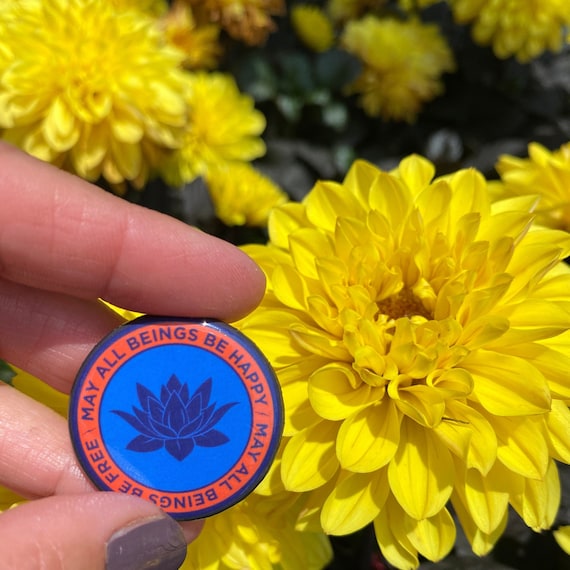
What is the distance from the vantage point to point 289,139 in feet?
7.91

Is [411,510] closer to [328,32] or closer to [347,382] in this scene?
[347,382]

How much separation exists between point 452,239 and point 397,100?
1219mm

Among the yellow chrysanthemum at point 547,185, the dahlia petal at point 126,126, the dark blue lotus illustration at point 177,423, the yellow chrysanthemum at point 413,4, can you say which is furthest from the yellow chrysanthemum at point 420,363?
the yellow chrysanthemum at point 413,4

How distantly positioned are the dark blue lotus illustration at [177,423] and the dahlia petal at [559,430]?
0.49 m

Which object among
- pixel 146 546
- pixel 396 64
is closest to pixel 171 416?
pixel 146 546

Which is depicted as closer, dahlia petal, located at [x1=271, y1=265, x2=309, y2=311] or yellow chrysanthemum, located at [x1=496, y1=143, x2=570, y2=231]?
dahlia petal, located at [x1=271, y1=265, x2=309, y2=311]

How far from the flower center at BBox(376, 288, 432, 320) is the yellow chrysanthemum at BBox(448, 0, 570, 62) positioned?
1.27 m

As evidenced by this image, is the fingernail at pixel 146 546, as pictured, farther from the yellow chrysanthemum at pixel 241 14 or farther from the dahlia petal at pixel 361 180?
the yellow chrysanthemum at pixel 241 14

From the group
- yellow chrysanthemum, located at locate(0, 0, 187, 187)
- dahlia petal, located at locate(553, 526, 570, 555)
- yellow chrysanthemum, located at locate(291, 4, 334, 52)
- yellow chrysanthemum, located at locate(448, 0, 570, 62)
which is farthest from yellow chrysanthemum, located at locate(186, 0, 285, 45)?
dahlia petal, located at locate(553, 526, 570, 555)

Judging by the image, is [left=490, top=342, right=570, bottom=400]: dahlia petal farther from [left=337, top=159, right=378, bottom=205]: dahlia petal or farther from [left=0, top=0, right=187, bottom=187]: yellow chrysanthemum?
[left=0, top=0, right=187, bottom=187]: yellow chrysanthemum

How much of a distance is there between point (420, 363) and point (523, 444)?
191mm

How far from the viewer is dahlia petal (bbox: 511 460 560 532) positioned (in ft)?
3.39

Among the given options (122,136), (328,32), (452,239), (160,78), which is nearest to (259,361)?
(452,239)

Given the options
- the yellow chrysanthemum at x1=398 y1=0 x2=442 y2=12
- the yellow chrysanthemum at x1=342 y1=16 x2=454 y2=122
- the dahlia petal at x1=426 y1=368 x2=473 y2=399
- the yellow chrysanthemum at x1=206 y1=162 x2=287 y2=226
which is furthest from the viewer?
the yellow chrysanthemum at x1=398 y1=0 x2=442 y2=12
